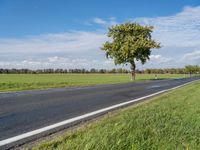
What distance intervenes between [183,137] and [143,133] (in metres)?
0.76

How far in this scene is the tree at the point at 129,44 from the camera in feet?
142

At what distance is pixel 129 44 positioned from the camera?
43.6 m

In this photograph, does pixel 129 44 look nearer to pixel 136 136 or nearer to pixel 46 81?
pixel 46 81

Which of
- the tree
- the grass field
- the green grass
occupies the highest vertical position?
the tree

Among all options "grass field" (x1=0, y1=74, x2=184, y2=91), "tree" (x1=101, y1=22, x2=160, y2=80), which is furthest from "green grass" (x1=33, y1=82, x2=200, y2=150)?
"tree" (x1=101, y1=22, x2=160, y2=80)

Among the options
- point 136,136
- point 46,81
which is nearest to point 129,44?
point 46,81

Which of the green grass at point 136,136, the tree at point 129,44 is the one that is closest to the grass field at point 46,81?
the tree at point 129,44

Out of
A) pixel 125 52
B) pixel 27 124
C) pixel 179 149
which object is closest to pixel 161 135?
pixel 179 149

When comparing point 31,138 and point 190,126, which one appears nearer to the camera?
point 31,138

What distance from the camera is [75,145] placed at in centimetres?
482

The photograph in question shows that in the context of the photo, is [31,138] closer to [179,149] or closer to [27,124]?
[27,124]

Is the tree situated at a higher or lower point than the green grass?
higher

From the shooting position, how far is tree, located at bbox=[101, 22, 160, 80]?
142 feet

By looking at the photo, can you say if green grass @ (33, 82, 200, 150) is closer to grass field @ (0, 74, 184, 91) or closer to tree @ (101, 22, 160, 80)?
grass field @ (0, 74, 184, 91)
